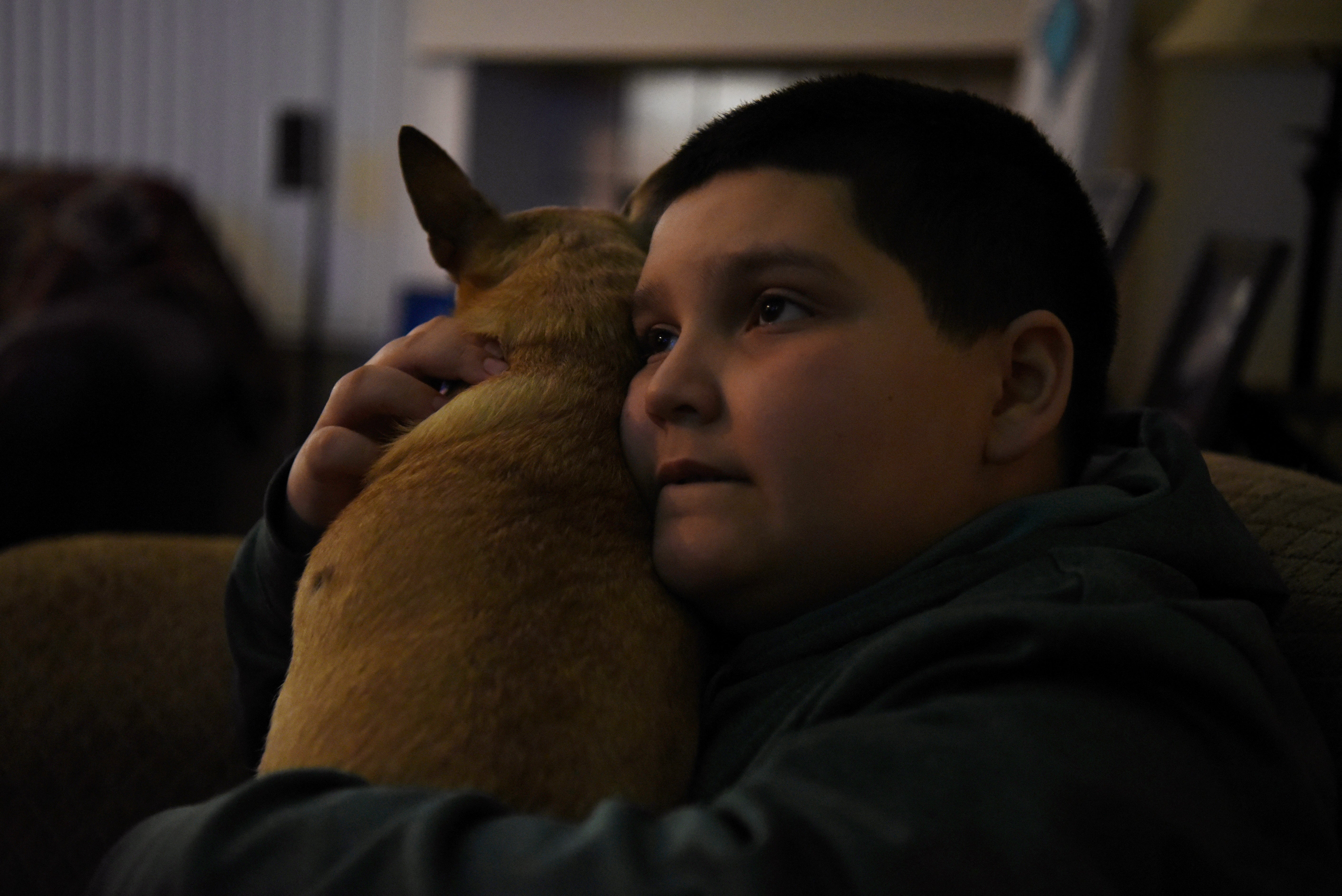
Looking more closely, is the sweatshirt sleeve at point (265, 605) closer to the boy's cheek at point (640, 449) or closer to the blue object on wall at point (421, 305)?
the boy's cheek at point (640, 449)

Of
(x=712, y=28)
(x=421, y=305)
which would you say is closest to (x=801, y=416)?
(x=712, y=28)

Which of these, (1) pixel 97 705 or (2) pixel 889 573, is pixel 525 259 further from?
(1) pixel 97 705

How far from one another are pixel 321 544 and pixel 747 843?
0.42 metres

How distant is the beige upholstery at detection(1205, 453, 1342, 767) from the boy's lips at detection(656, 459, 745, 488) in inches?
18.2

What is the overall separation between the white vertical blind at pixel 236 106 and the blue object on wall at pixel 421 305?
46 centimetres

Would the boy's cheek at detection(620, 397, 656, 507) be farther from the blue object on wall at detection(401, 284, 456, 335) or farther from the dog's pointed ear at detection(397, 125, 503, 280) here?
the blue object on wall at detection(401, 284, 456, 335)

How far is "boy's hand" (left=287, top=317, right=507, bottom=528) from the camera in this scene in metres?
0.86

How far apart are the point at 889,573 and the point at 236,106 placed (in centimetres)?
406

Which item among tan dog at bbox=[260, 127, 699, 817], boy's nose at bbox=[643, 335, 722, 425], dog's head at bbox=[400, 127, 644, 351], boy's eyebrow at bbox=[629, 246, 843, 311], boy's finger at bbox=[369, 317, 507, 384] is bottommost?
tan dog at bbox=[260, 127, 699, 817]

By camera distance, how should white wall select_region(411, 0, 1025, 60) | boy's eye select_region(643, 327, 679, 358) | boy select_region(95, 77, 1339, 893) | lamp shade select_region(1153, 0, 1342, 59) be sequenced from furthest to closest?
white wall select_region(411, 0, 1025, 60) → lamp shade select_region(1153, 0, 1342, 59) → boy's eye select_region(643, 327, 679, 358) → boy select_region(95, 77, 1339, 893)

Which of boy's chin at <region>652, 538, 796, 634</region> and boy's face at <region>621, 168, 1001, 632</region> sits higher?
boy's face at <region>621, 168, 1001, 632</region>

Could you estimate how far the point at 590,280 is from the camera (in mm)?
897

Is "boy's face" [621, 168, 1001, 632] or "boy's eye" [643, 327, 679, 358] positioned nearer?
"boy's face" [621, 168, 1001, 632]

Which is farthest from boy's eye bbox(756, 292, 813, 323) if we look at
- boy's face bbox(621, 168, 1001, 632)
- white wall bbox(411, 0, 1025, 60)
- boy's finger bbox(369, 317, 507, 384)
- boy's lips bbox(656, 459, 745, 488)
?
white wall bbox(411, 0, 1025, 60)
